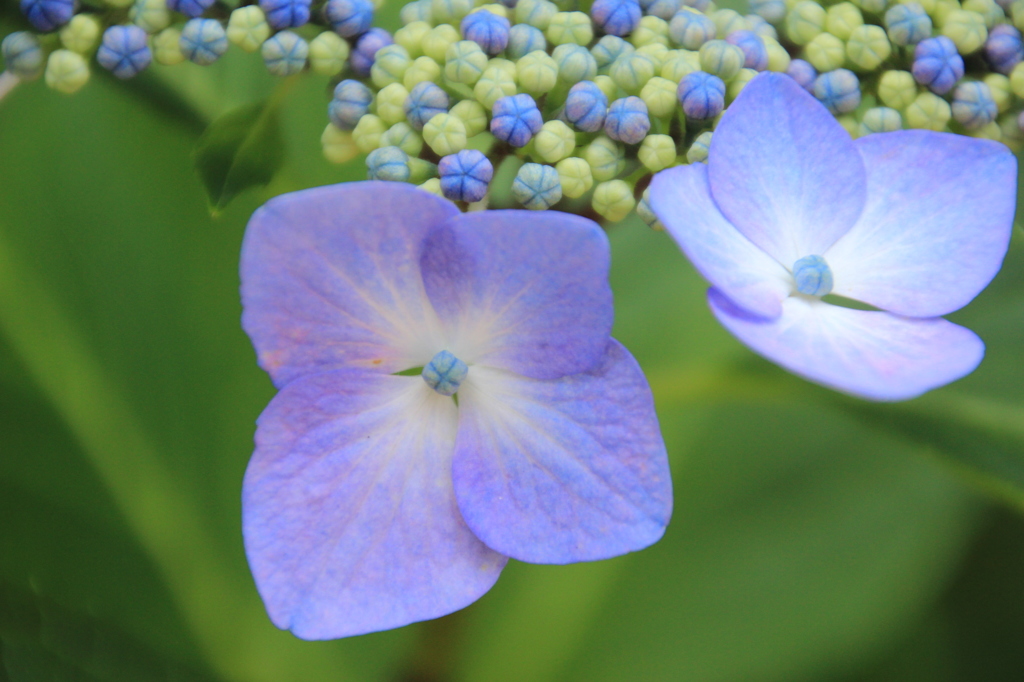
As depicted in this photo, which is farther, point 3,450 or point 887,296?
point 3,450

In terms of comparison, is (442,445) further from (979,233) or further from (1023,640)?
(1023,640)

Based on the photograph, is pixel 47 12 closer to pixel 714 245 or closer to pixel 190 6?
pixel 190 6

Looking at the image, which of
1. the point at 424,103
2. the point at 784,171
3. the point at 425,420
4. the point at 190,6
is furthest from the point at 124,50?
the point at 784,171

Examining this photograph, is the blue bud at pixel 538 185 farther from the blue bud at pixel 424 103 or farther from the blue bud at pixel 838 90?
the blue bud at pixel 838 90

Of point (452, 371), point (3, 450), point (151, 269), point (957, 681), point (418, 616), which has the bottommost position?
point (957, 681)

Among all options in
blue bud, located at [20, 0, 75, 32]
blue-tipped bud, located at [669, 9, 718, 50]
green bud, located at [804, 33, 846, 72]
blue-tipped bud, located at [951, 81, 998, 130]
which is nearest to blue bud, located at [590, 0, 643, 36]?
blue-tipped bud, located at [669, 9, 718, 50]

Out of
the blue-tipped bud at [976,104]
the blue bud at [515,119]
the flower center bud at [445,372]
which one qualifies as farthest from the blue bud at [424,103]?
the blue-tipped bud at [976,104]

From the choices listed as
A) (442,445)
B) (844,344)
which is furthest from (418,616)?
(844,344)
